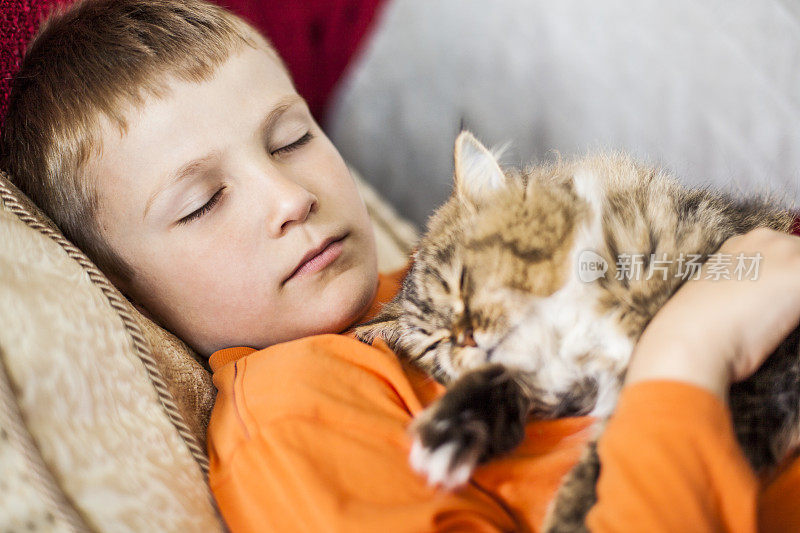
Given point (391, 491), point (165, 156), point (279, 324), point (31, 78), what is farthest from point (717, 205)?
point (31, 78)

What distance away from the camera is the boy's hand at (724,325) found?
854mm

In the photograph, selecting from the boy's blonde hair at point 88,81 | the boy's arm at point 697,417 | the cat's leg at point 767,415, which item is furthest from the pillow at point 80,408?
the cat's leg at point 767,415

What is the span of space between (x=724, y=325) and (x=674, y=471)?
0.25 metres

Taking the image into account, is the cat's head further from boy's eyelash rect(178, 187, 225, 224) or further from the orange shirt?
boy's eyelash rect(178, 187, 225, 224)

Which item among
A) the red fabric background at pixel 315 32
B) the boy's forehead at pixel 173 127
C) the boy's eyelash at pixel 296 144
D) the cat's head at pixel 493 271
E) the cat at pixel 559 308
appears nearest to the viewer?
the cat at pixel 559 308

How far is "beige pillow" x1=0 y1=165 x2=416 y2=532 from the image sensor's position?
82 centimetres

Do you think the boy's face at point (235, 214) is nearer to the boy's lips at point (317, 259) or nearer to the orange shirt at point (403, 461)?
the boy's lips at point (317, 259)

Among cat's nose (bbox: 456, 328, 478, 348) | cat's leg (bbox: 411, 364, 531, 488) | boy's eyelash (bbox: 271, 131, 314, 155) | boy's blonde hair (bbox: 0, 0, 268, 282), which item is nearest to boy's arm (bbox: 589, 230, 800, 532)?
cat's leg (bbox: 411, 364, 531, 488)

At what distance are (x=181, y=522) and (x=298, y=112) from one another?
85 centimetres

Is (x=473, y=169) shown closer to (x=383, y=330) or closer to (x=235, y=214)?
(x=383, y=330)

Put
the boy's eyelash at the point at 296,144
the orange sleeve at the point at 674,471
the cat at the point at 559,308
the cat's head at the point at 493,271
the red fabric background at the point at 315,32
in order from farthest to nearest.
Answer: the red fabric background at the point at 315,32 → the boy's eyelash at the point at 296,144 → the cat's head at the point at 493,271 → the cat at the point at 559,308 → the orange sleeve at the point at 674,471

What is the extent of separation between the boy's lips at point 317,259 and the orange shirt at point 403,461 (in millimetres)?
176

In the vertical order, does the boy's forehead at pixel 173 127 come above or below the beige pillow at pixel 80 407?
above

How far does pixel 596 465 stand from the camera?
863 millimetres
